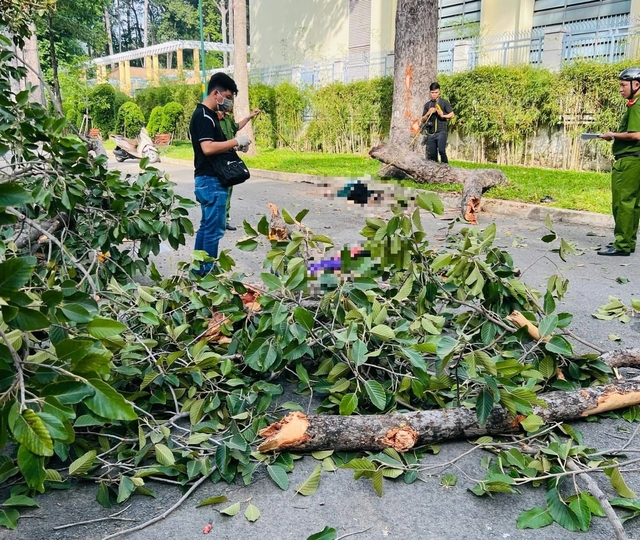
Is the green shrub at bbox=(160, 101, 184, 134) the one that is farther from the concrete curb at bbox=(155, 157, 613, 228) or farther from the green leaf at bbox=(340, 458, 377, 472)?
the green leaf at bbox=(340, 458, 377, 472)

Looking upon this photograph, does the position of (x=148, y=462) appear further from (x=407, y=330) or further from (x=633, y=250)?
(x=633, y=250)

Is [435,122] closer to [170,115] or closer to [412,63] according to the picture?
[412,63]

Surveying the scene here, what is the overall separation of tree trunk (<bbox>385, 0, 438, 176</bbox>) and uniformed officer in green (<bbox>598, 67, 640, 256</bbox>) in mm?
5785

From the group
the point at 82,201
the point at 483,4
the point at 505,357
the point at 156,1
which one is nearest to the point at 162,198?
the point at 82,201

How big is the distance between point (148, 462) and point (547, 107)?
482 inches

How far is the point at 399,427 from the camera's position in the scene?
8.53ft

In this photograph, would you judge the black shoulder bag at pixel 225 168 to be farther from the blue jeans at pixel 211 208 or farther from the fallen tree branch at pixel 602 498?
the fallen tree branch at pixel 602 498

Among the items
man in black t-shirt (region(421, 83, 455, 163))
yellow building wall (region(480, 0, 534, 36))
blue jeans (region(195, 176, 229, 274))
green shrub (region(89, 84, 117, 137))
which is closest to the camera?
blue jeans (region(195, 176, 229, 274))

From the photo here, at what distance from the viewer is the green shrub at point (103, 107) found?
2847 cm

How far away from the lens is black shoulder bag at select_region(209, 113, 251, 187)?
499 centimetres

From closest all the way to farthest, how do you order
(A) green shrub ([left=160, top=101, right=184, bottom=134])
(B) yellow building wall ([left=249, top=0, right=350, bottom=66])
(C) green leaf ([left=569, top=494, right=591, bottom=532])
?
(C) green leaf ([left=569, top=494, right=591, bottom=532]) → (B) yellow building wall ([left=249, top=0, right=350, bottom=66]) → (A) green shrub ([left=160, top=101, right=184, bottom=134])

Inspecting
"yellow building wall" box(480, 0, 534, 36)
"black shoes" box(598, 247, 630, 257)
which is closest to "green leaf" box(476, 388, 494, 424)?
"black shoes" box(598, 247, 630, 257)

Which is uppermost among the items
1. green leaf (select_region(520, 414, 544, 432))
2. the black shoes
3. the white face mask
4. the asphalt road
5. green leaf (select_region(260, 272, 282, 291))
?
the white face mask

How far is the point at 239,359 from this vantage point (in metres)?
3.23
